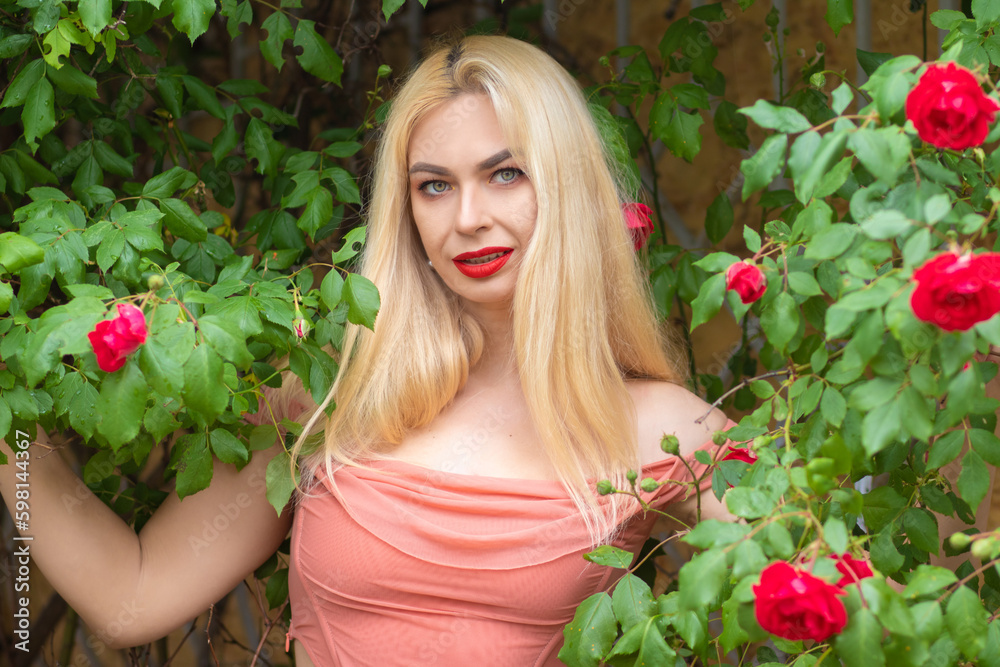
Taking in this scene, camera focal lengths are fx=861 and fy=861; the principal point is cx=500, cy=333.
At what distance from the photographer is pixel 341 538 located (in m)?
1.44

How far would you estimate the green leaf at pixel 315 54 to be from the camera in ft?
5.08

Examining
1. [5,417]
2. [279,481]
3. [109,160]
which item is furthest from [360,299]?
[109,160]

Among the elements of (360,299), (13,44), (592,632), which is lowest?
(592,632)

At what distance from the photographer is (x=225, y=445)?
4.24 ft

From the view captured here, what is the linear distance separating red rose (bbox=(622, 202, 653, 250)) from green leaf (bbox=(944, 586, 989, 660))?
0.90 meters

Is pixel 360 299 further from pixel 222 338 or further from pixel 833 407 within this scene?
pixel 833 407

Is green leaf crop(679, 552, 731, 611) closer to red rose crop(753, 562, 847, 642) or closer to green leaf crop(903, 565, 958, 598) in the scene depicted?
red rose crop(753, 562, 847, 642)

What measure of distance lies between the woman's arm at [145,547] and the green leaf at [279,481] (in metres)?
0.21

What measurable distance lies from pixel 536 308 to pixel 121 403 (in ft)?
2.36

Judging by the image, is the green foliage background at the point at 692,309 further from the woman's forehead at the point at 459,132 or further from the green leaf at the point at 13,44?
the woman's forehead at the point at 459,132

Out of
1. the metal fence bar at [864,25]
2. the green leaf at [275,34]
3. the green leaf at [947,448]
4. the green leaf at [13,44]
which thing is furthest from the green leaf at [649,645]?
the metal fence bar at [864,25]

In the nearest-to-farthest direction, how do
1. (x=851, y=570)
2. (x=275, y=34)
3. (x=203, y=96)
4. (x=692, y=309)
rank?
(x=851, y=570)
(x=692, y=309)
(x=275, y=34)
(x=203, y=96)

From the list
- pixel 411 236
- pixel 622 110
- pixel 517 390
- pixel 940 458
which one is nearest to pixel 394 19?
pixel 622 110

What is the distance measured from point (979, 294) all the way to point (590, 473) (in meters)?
0.83
